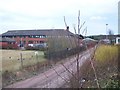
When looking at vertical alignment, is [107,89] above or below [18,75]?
above

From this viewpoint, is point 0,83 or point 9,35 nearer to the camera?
point 0,83

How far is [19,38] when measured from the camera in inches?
3118

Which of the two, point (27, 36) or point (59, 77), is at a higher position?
point (27, 36)

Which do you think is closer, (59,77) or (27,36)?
(59,77)

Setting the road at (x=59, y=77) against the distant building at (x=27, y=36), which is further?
the distant building at (x=27, y=36)

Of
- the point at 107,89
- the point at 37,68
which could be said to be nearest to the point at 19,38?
the point at 37,68

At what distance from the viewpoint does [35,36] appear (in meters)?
80.4

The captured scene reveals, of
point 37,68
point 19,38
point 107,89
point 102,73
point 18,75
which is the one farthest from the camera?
point 19,38

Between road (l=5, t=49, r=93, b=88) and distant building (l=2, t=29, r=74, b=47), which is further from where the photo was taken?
distant building (l=2, t=29, r=74, b=47)

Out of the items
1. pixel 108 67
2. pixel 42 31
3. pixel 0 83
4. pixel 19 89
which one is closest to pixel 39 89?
pixel 19 89

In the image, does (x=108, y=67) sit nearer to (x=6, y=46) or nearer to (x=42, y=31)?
(x=6, y=46)

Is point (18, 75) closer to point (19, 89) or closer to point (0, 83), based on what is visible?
point (0, 83)

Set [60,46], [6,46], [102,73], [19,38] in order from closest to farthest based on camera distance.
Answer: [102,73], [60,46], [6,46], [19,38]

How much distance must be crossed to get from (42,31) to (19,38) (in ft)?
21.7
